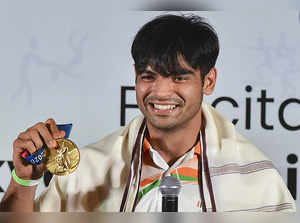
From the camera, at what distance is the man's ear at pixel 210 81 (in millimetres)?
2250

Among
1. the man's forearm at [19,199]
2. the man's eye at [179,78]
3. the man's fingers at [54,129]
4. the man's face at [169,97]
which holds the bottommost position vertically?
the man's forearm at [19,199]

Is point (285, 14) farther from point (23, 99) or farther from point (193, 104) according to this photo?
point (23, 99)

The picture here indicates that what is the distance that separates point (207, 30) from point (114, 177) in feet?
2.57

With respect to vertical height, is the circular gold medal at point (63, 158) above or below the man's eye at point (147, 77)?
below

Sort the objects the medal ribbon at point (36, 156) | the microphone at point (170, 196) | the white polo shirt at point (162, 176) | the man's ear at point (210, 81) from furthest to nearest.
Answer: the man's ear at point (210, 81), the white polo shirt at point (162, 176), the medal ribbon at point (36, 156), the microphone at point (170, 196)

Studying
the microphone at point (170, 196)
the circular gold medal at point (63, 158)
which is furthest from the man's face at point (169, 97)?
the microphone at point (170, 196)

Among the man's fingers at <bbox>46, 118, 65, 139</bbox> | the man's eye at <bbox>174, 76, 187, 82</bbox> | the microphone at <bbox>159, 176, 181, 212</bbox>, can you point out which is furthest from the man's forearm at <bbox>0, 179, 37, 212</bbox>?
the microphone at <bbox>159, 176, 181, 212</bbox>

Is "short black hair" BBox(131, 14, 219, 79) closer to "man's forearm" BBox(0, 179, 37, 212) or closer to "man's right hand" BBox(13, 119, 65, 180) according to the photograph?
"man's right hand" BBox(13, 119, 65, 180)

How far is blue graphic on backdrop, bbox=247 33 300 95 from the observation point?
7.39ft

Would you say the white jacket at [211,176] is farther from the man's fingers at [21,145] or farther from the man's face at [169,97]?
the man's fingers at [21,145]

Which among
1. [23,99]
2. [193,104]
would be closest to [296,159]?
[193,104]

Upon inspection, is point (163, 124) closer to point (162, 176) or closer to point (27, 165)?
point (162, 176)

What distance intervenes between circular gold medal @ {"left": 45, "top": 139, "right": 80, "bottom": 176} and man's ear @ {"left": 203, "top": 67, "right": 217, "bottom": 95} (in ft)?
2.11

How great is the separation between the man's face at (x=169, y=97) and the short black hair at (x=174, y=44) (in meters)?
0.03
